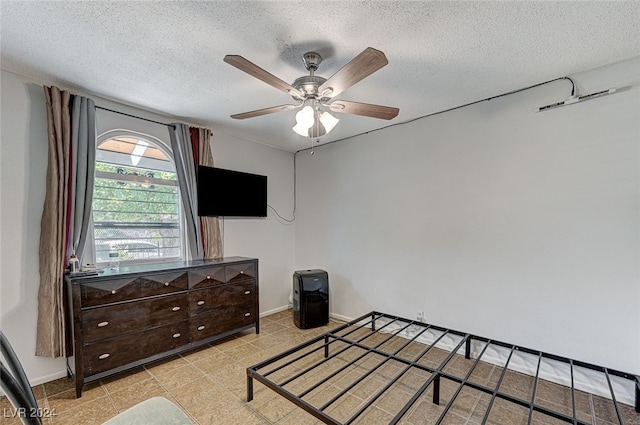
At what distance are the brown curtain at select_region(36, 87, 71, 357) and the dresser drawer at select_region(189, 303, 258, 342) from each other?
105cm

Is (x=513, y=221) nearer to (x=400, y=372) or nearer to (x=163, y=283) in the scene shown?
(x=400, y=372)

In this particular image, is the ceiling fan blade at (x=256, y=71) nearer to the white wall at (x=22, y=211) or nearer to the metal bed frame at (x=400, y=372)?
the metal bed frame at (x=400, y=372)

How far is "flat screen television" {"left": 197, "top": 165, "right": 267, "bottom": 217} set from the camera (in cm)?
345

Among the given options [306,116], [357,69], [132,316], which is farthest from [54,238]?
[357,69]

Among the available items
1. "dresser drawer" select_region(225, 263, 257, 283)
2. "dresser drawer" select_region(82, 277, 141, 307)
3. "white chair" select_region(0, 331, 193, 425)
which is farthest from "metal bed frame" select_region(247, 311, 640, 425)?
"dresser drawer" select_region(82, 277, 141, 307)

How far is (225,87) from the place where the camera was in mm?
2492

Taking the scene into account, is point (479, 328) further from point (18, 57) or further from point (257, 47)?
point (18, 57)

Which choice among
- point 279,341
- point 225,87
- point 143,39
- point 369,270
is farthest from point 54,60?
point 369,270

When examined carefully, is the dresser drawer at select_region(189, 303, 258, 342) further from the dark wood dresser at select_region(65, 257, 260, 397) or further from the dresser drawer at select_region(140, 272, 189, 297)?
the dresser drawer at select_region(140, 272, 189, 297)

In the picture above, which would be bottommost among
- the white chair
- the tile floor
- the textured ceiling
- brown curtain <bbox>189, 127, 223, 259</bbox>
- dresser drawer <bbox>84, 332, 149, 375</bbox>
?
the tile floor

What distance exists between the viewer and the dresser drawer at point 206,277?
2873mm

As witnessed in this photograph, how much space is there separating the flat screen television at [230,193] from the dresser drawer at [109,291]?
113 cm

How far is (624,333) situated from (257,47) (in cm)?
344

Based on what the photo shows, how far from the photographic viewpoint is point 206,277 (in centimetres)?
298
